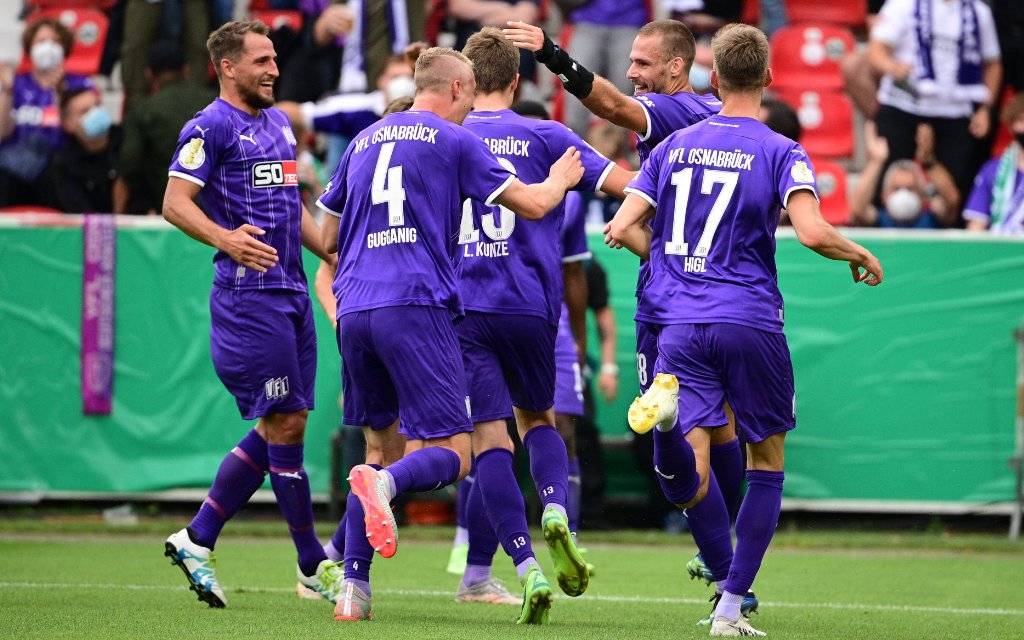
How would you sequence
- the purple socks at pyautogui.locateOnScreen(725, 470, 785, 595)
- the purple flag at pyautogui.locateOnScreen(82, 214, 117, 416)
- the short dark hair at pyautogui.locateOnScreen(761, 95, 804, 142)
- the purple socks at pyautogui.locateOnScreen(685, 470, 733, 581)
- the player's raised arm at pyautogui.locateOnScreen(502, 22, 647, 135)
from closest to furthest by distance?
1. the purple socks at pyautogui.locateOnScreen(725, 470, 785, 595)
2. the purple socks at pyautogui.locateOnScreen(685, 470, 733, 581)
3. the player's raised arm at pyautogui.locateOnScreen(502, 22, 647, 135)
4. the purple flag at pyautogui.locateOnScreen(82, 214, 117, 416)
5. the short dark hair at pyautogui.locateOnScreen(761, 95, 804, 142)

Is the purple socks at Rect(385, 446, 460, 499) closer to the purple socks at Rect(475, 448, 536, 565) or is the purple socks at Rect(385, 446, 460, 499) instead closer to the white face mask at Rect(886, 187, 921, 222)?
the purple socks at Rect(475, 448, 536, 565)

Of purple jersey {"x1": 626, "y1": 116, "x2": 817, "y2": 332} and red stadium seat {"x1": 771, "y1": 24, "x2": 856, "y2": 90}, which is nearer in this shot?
purple jersey {"x1": 626, "y1": 116, "x2": 817, "y2": 332}

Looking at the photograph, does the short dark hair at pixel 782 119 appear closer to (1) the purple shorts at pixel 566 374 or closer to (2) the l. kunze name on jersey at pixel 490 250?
(1) the purple shorts at pixel 566 374

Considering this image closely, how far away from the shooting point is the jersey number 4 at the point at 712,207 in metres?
6.45

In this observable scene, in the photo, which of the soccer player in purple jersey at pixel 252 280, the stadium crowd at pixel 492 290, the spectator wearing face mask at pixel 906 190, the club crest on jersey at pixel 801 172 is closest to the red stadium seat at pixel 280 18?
the spectator wearing face mask at pixel 906 190

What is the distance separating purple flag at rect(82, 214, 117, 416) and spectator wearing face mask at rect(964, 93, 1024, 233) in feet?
22.2

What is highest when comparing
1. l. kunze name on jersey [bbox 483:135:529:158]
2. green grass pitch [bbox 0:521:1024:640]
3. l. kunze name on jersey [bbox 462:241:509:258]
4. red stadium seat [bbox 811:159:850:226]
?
l. kunze name on jersey [bbox 483:135:529:158]

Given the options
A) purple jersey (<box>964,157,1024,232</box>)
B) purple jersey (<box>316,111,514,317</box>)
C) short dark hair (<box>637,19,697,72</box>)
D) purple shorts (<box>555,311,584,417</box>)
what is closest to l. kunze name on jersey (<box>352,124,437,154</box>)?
purple jersey (<box>316,111,514,317</box>)

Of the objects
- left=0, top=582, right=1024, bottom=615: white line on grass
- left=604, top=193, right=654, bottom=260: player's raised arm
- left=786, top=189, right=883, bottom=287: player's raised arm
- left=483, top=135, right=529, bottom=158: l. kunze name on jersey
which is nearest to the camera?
left=786, top=189, right=883, bottom=287: player's raised arm

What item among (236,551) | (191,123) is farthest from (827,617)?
(236,551)

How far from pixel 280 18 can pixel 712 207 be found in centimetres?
849

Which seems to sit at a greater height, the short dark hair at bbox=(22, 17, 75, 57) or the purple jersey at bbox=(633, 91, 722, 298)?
the purple jersey at bbox=(633, 91, 722, 298)

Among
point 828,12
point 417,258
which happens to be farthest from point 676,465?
point 828,12

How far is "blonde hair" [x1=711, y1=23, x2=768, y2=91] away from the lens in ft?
21.2
